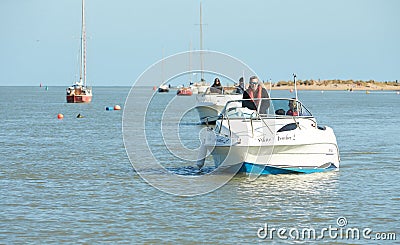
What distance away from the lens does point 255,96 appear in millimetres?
21109

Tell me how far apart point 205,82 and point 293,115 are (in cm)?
4687

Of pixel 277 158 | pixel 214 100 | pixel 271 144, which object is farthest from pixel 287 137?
pixel 214 100

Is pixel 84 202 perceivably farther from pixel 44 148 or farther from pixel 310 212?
pixel 44 148

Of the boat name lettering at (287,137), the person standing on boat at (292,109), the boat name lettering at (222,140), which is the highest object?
the person standing on boat at (292,109)

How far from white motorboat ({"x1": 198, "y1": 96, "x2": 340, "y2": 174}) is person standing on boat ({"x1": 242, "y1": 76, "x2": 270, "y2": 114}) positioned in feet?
1.33

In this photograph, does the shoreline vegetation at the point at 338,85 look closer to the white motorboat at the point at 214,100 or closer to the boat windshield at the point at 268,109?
the white motorboat at the point at 214,100

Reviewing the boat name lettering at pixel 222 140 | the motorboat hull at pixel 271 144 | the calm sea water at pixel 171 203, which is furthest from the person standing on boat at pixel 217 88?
the boat name lettering at pixel 222 140

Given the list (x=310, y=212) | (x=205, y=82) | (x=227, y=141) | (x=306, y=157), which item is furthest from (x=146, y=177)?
(x=205, y=82)

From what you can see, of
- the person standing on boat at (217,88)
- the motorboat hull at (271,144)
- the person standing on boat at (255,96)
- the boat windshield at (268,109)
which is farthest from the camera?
the person standing on boat at (217,88)

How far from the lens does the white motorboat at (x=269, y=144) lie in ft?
59.9

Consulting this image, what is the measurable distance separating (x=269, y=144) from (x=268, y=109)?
244 cm

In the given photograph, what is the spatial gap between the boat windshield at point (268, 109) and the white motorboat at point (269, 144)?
0.04 m

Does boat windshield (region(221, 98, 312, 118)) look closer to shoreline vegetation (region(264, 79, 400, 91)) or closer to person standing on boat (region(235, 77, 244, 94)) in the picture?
person standing on boat (region(235, 77, 244, 94))

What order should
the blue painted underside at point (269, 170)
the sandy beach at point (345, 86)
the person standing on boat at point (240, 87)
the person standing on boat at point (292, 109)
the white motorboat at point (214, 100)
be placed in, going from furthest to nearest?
the sandy beach at point (345, 86), the white motorboat at point (214, 100), the person standing on boat at point (240, 87), the person standing on boat at point (292, 109), the blue painted underside at point (269, 170)
